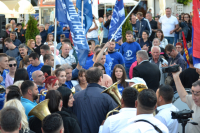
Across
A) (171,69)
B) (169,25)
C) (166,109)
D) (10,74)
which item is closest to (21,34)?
(169,25)

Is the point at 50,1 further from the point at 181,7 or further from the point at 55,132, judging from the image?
the point at 55,132

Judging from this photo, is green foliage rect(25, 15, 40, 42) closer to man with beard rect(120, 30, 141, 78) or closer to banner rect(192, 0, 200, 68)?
man with beard rect(120, 30, 141, 78)

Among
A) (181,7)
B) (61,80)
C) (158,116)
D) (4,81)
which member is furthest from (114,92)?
(181,7)

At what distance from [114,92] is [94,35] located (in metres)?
8.95

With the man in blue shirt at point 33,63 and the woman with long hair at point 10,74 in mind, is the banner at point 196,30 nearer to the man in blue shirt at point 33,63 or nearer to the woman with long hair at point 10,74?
the man in blue shirt at point 33,63

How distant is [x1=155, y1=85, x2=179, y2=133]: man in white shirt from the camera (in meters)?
4.34

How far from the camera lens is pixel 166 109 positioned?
14.7 ft

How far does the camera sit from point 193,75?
23.6 feet

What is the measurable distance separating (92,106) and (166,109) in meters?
1.18

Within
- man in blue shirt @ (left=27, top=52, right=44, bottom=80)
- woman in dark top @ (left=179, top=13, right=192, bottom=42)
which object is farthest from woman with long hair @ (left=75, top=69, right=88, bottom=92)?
woman in dark top @ (left=179, top=13, right=192, bottom=42)

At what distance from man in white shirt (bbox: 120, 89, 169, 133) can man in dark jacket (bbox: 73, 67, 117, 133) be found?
141cm

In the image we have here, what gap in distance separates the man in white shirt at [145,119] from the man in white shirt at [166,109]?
0.96 m

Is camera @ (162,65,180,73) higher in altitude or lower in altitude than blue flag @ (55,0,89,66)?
lower

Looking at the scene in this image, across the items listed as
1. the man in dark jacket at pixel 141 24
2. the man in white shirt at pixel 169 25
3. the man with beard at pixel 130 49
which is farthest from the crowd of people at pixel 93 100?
the man in white shirt at pixel 169 25
